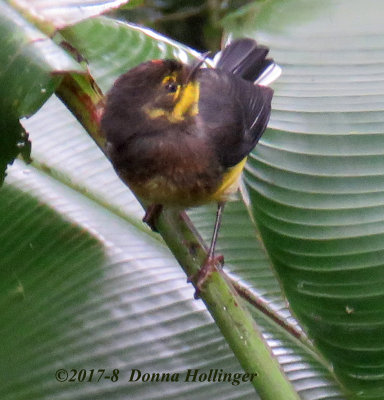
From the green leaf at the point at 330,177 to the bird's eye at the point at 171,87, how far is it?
257 millimetres

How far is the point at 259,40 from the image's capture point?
194cm

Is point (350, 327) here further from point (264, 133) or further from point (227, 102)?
point (227, 102)

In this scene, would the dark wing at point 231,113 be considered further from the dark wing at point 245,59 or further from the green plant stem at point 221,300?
the green plant stem at point 221,300

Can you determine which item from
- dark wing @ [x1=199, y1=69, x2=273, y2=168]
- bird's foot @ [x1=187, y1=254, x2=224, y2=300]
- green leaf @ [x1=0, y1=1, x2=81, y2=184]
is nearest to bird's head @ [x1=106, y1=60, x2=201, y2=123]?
dark wing @ [x1=199, y1=69, x2=273, y2=168]

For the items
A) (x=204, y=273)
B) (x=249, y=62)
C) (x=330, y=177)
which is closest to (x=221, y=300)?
(x=204, y=273)

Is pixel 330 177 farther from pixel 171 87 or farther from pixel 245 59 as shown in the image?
pixel 245 59

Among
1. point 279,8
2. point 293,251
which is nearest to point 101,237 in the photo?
point 293,251

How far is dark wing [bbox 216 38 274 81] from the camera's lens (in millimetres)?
2000

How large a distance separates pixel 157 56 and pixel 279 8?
0.32 metres

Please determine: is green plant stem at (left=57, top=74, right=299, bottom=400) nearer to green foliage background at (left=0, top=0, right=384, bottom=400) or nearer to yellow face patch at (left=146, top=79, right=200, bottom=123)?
green foliage background at (left=0, top=0, right=384, bottom=400)

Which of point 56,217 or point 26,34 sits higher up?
point 26,34

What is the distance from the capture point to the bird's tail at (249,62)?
1933mm

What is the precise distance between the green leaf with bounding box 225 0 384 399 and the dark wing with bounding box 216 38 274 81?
0.11 m

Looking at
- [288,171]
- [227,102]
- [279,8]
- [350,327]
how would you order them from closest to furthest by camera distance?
[350,327] < [288,171] < [279,8] < [227,102]
